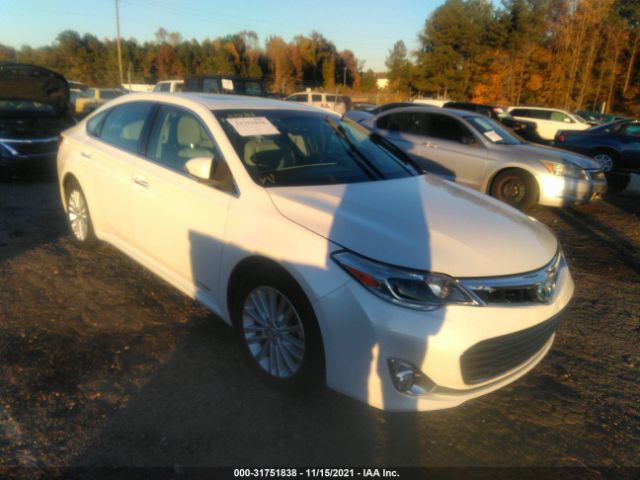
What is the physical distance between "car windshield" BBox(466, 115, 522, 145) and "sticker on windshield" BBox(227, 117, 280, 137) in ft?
16.8

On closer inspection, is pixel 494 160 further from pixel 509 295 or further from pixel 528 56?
pixel 528 56

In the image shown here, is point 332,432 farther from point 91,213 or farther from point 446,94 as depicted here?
point 446,94

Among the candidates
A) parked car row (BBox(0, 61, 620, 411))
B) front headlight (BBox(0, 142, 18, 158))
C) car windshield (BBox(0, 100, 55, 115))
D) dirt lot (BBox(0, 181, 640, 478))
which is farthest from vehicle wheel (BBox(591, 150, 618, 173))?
front headlight (BBox(0, 142, 18, 158))

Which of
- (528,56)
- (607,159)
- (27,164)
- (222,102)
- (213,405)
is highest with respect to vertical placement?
(528,56)

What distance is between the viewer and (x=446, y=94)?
46781mm

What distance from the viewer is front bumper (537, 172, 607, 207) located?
6.79 m

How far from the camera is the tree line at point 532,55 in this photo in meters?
39.9

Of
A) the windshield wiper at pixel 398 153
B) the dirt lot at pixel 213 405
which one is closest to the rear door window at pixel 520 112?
the dirt lot at pixel 213 405

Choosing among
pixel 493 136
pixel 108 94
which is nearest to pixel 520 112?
pixel 493 136

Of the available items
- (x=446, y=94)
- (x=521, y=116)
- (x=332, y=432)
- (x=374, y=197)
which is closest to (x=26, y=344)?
(x=332, y=432)

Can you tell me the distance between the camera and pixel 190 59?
234 feet

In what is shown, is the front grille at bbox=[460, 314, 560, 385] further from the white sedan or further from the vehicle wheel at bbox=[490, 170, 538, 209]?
the vehicle wheel at bbox=[490, 170, 538, 209]

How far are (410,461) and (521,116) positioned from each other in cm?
2285

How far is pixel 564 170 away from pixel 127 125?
6.00 m
